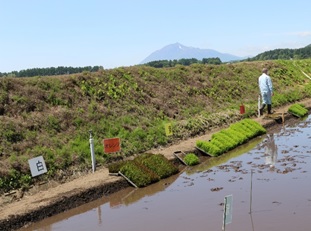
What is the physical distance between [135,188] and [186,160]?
2965mm

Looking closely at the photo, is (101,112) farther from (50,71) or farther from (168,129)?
(50,71)

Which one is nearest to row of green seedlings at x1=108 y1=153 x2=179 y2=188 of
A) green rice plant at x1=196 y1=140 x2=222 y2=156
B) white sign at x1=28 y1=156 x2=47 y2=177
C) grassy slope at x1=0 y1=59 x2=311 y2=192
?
grassy slope at x1=0 y1=59 x2=311 y2=192

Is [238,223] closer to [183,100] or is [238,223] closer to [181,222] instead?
[181,222]

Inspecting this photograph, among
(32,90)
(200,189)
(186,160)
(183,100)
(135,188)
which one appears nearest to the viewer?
(200,189)

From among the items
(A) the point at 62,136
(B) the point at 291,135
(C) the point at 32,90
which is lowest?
(B) the point at 291,135

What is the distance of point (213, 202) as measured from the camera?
9.74 m

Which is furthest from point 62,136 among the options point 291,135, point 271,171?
point 291,135

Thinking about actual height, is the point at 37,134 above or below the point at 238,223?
above

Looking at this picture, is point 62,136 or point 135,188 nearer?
point 135,188

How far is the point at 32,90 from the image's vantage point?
53.2 ft

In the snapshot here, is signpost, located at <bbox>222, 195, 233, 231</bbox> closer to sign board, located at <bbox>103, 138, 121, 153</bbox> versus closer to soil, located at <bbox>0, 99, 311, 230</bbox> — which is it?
soil, located at <bbox>0, 99, 311, 230</bbox>

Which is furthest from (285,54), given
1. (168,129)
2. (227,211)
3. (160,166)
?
(227,211)

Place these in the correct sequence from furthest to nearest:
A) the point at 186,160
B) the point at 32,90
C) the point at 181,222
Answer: the point at 32,90 → the point at 186,160 → the point at 181,222

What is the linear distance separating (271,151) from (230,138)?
195 cm
